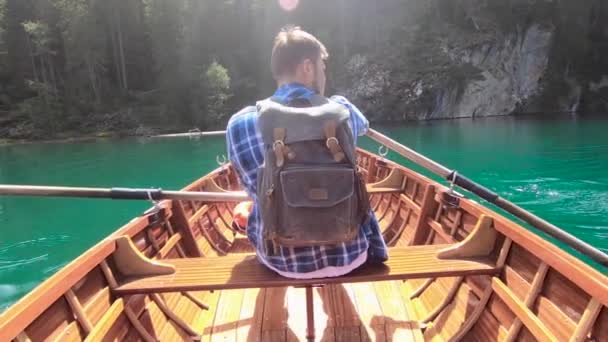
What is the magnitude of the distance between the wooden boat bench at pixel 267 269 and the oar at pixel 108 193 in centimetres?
61

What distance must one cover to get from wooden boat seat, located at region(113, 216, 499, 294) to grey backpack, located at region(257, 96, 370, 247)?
475 millimetres

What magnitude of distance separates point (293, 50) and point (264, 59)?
39.6 meters

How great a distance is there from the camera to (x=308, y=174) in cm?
176

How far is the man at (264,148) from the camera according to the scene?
1973 millimetres

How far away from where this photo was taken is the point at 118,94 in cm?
3950

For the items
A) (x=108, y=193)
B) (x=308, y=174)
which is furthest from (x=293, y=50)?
(x=108, y=193)

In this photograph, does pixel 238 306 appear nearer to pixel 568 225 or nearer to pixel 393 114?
pixel 568 225

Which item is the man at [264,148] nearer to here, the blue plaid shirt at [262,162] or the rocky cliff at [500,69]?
the blue plaid shirt at [262,162]

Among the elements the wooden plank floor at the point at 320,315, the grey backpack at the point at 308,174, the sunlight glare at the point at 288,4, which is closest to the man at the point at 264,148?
the grey backpack at the point at 308,174

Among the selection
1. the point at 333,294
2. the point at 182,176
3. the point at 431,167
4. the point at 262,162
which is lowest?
the point at 182,176

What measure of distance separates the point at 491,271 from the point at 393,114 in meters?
33.8

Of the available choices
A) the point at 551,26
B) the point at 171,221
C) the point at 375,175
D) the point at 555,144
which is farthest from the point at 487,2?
the point at 171,221

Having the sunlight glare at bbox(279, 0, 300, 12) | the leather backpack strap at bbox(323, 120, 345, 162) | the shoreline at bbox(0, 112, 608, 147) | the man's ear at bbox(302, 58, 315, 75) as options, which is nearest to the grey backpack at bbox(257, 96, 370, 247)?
the leather backpack strap at bbox(323, 120, 345, 162)

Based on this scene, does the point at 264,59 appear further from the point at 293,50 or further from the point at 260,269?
the point at 293,50
